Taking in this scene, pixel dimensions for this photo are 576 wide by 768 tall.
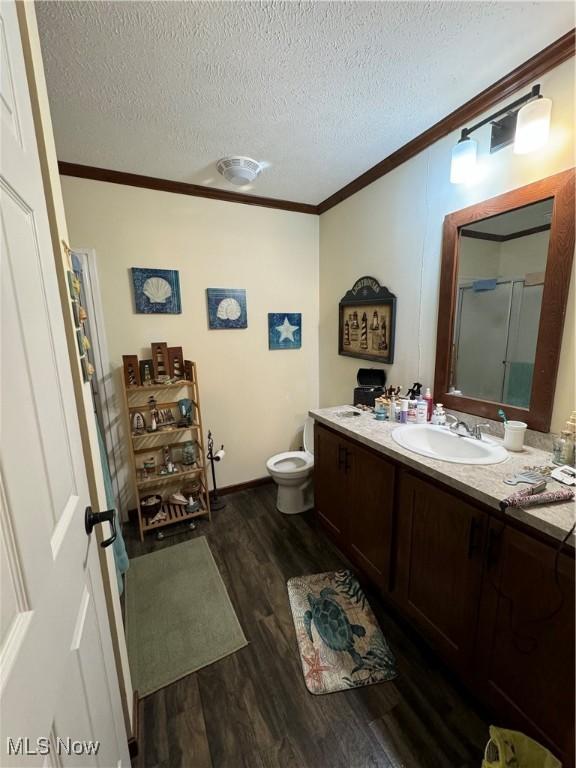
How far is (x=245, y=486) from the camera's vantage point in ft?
9.43

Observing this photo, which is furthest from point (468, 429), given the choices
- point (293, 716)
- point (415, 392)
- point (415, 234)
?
point (293, 716)

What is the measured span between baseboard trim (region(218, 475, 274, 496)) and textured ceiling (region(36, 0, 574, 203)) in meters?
2.50

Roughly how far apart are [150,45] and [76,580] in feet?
5.98

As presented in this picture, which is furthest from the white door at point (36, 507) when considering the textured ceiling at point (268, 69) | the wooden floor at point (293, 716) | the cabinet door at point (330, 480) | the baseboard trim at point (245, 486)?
the baseboard trim at point (245, 486)

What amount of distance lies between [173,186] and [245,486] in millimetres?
2479

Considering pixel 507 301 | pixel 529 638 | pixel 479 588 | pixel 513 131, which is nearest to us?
pixel 529 638

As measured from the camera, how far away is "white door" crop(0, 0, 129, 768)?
468 millimetres

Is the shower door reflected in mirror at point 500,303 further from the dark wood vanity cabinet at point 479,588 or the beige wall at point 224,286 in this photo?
the beige wall at point 224,286

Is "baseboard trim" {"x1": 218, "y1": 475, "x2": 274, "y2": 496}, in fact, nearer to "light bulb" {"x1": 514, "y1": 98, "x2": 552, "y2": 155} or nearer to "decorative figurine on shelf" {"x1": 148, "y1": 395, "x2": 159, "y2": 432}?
"decorative figurine on shelf" {"x1": 148, "y1": 395, "x2": 159, "y2": 432}

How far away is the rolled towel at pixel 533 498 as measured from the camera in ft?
3.26

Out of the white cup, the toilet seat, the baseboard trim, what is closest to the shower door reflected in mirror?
the white cup

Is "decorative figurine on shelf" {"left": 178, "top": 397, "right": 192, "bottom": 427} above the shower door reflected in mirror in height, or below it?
below

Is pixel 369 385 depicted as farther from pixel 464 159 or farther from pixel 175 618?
pixel 175 618

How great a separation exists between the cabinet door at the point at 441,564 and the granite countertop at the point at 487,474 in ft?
0.28
